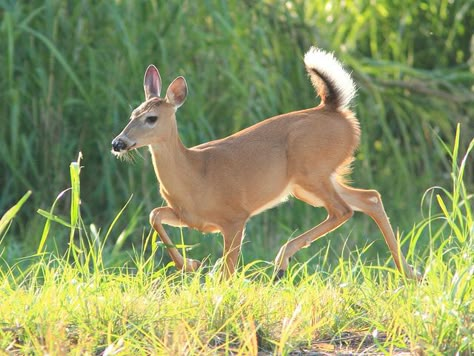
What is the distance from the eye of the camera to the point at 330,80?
574cm

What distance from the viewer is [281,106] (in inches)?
318

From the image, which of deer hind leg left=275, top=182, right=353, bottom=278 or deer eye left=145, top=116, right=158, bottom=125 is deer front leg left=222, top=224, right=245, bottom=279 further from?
deer eye left=145, top=116, right=158, bottom=125

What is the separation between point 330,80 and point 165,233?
1323 mm

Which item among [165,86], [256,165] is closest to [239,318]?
[256,165]

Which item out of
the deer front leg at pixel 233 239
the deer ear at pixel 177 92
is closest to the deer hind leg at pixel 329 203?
the deer front leg at pixel 233 239

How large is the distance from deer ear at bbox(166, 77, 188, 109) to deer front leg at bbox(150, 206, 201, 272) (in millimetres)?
585

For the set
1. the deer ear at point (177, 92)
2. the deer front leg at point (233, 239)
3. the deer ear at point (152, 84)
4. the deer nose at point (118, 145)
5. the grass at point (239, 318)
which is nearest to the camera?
the grass at point (239, 318)

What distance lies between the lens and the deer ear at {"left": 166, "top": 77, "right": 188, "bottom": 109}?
216 inches

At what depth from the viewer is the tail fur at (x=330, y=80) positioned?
573cm

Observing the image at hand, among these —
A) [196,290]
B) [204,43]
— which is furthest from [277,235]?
[196,290]

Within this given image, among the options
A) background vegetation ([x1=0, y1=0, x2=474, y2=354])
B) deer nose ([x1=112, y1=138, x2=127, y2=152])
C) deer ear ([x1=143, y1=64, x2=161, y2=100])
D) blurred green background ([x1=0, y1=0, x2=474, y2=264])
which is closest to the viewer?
deer nose ([x1=112, y1=138, x2=127, y2=152])

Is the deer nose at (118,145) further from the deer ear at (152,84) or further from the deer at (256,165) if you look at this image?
the deer ear at (152,84)

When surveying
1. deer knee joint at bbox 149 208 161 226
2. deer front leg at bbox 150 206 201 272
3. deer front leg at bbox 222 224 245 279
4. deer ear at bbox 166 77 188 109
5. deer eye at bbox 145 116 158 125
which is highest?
deer ear at bbox 166 77 188 109

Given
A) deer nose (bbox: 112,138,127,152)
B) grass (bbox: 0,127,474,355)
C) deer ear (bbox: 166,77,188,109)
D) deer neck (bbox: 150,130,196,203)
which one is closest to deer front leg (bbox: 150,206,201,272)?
deer neck (bbox: 150,130,196,203)
